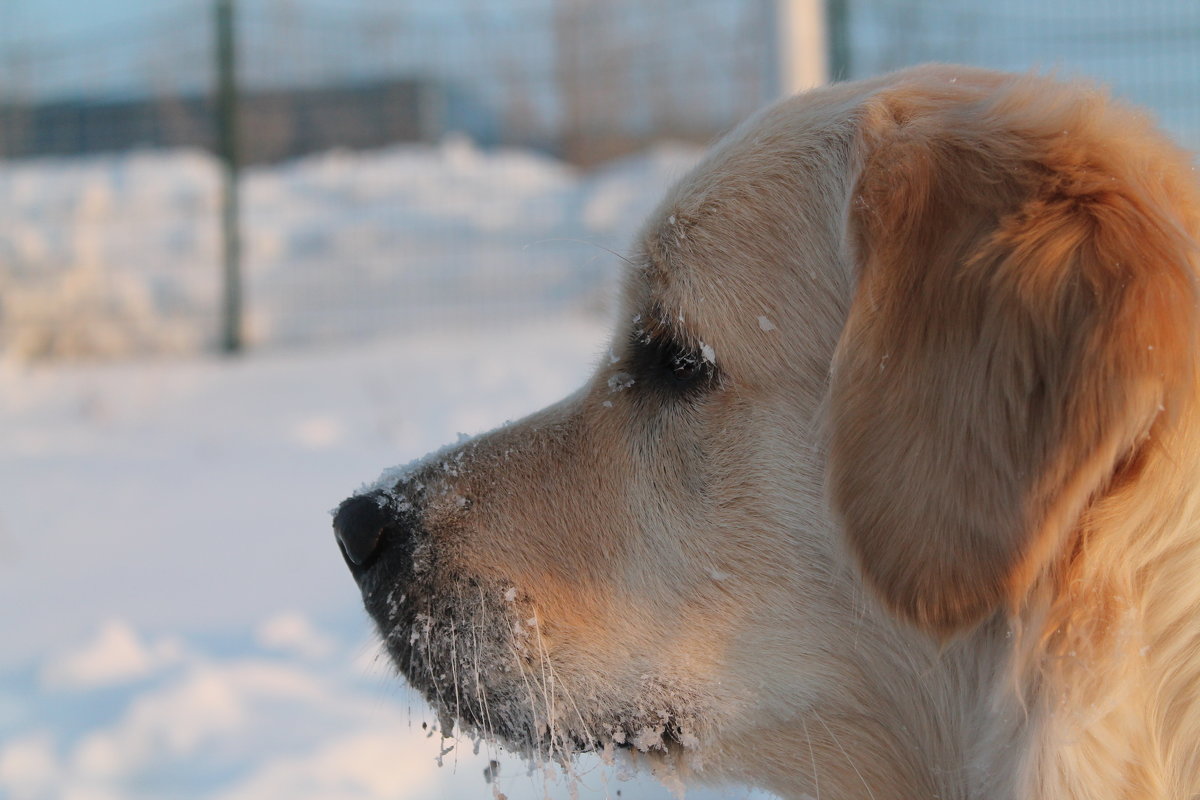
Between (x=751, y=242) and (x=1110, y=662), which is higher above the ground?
(x=751, y=242)

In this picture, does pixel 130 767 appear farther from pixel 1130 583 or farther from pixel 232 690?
pixel 1130 583

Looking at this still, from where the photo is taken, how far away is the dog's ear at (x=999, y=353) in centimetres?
142

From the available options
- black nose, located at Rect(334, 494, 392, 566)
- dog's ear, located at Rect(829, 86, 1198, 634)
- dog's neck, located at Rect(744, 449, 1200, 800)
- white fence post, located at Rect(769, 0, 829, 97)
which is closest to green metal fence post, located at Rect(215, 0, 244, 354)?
white fence post, located at Rect(769, 0, 829, 97)

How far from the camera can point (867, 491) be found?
1554mm

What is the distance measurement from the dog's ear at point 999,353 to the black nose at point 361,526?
2.79 feet

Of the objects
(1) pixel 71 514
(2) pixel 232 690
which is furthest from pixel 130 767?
(1) pixel 71 514

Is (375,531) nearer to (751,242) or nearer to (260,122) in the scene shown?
(751,242)

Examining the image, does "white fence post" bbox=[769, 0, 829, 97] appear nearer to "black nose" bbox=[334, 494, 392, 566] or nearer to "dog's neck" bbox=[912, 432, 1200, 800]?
"black nose" bbox=[334, 494, 392, 566]

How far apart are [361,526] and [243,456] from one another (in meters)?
5.45

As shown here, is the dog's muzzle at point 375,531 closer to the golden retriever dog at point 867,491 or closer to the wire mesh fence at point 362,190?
the golden retriever dog at point 867,491

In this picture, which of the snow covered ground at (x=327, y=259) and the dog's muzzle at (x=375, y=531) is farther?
the snow covered ground at (x=327, y=259)

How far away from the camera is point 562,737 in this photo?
1.91 meters

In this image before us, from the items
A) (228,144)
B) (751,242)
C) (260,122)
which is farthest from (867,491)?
(260,122)

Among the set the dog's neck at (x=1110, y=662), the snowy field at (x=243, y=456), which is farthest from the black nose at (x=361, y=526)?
the dog's neck at (x=1110, y=662)
